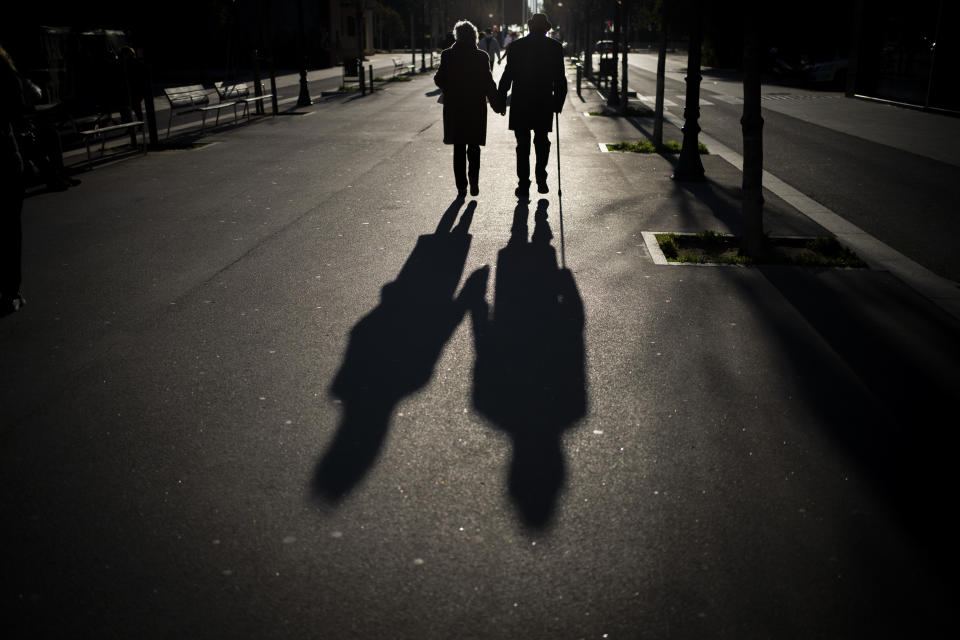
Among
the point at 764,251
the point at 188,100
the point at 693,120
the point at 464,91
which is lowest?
the point at 764,251

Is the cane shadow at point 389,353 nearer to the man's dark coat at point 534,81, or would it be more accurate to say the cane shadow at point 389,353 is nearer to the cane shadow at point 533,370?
the cane shadow at point 533,370

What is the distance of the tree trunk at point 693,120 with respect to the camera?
39.4 feet

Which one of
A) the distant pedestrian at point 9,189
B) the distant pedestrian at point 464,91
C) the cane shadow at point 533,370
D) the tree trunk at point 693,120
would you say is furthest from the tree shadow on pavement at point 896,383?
the distant pedestrian at point 9,189

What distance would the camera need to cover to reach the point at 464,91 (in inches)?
406

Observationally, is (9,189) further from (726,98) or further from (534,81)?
(726,98)

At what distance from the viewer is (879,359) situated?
534 cm

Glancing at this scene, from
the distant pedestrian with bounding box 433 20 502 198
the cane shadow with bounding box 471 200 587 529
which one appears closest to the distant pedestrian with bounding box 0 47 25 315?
the cane shadow with bounding box 471 200 587 529

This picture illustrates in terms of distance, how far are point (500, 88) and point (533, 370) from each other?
6.07 meters

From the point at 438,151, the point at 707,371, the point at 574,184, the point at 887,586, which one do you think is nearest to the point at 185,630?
the point at 887,586

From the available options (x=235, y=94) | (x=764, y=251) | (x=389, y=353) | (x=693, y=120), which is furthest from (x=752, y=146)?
(x=235, y=94)

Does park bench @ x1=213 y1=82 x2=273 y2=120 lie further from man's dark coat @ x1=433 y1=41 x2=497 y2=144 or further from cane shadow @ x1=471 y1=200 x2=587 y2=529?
cane shadow @ x1=471 y1=200 x2=587 y2=529

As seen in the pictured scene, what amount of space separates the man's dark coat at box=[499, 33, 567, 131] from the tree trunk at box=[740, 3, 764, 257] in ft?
9.54

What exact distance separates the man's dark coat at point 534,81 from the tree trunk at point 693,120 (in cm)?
247

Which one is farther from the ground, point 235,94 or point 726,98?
point 235,94
